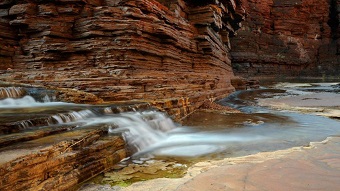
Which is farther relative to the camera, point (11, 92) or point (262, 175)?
point (11, 92)

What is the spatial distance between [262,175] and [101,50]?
9189 mm

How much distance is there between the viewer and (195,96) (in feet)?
39.1

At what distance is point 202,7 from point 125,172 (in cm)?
1557

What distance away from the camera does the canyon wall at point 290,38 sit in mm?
41375

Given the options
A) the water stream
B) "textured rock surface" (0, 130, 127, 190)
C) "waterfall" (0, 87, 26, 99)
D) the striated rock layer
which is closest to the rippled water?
the water stream

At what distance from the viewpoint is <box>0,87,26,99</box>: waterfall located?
24.5ft

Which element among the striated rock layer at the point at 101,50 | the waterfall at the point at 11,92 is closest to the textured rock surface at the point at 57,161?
the waterfall at the point at 11,92

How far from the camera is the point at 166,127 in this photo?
772cm

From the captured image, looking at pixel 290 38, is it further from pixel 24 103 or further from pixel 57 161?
pixel 57 161

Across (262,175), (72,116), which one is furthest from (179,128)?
(262,175)

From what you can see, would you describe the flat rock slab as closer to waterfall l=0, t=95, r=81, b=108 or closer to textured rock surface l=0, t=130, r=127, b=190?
textured rock surface l=0, t=130, r=127, b=190

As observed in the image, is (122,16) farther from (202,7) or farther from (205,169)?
(205,169)

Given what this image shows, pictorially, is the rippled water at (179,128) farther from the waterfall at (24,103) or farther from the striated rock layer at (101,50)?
the striated rock layer at (101,50)

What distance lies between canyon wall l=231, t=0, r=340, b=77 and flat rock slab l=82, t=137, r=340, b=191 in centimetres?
3718
